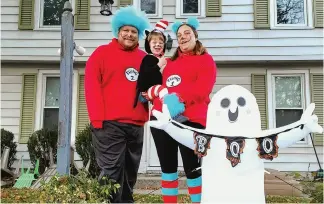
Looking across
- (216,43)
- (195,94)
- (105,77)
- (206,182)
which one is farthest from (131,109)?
(216,43)

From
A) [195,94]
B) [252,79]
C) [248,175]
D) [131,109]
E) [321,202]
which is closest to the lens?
[248,175]

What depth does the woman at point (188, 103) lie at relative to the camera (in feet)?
9.86

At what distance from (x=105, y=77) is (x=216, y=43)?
16.7 ft

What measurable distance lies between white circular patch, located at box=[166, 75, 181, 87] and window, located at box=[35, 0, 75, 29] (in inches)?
236

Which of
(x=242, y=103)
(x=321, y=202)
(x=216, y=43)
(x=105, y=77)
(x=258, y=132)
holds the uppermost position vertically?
(x=216, y=43)

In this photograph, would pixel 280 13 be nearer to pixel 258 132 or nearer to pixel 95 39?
pixel 95 39

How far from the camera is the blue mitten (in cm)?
284

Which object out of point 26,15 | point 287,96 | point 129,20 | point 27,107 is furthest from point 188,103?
point 26,15

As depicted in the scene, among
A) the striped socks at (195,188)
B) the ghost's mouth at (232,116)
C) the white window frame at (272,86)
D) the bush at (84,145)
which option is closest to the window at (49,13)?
the bush at (84,145)

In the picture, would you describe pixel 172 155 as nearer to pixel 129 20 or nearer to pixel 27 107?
pixel 129 20

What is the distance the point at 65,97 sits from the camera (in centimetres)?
358

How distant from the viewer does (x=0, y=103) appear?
8180 millimetres

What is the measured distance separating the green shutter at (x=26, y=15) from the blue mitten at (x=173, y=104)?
6375mm

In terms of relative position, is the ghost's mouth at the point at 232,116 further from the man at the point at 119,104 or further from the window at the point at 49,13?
the window at the point at 49,13
